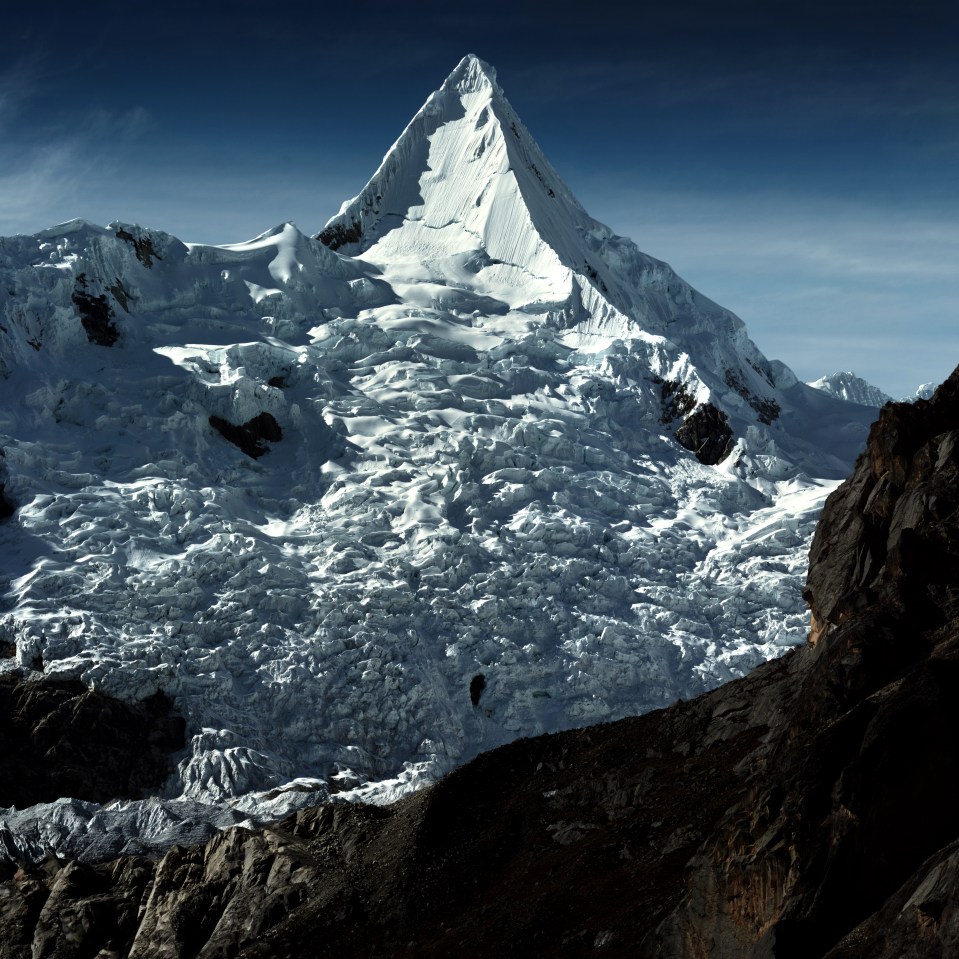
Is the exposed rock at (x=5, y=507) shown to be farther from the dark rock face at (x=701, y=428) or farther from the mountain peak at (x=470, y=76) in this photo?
the mountain peak at (x=470, y=76)

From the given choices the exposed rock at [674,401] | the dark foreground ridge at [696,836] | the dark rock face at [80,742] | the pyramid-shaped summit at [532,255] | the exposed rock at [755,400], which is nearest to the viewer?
the dark foreground ridge at [696,836]

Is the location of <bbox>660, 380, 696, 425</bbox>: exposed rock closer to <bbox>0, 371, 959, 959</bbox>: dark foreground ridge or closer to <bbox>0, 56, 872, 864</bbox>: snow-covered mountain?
<bbox>0, 56, 872, 864</bbox>: snow-covered mountain

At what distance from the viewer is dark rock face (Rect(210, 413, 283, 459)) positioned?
102 m

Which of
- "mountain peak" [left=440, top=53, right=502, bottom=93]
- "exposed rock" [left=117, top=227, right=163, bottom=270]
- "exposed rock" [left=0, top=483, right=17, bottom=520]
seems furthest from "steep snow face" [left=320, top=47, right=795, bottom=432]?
"exposed rock" [left=0, top=483, right=17, bottom=520]

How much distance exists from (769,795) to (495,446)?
8035 cm

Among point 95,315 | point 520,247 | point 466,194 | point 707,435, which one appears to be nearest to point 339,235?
point 466,194

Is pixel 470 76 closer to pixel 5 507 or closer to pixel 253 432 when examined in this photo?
pixel 253 432

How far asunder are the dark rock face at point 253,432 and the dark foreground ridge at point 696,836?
171 ft

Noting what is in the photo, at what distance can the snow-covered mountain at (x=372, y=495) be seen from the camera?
7706 cm

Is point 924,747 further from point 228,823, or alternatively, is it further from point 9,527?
point 9,527

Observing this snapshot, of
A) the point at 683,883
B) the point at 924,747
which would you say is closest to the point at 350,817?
the point at 683,883

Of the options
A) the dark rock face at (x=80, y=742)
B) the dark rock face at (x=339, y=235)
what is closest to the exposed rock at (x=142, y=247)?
the dark rock face at (x=339, y=235)

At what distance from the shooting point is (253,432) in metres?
104

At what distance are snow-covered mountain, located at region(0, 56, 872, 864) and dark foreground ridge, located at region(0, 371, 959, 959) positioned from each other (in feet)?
49.6
